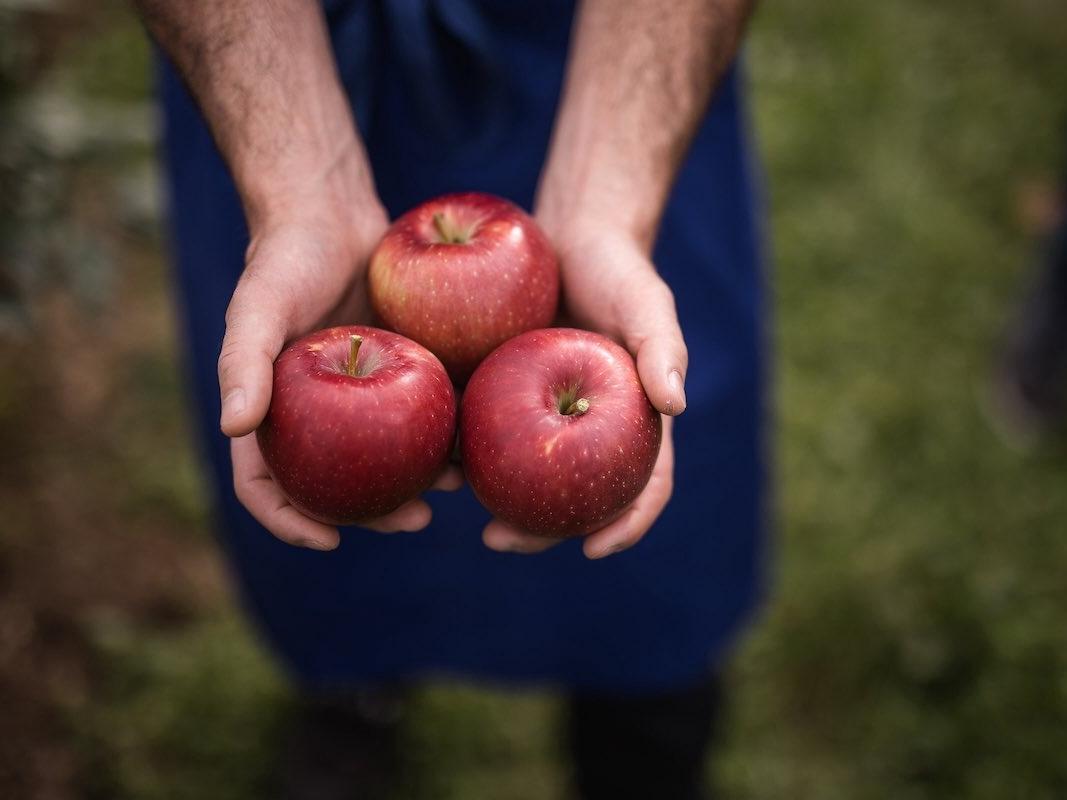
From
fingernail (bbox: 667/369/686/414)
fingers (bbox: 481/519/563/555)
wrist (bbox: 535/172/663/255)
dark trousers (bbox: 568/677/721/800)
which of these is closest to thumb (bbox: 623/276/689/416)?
fingernail (bbox: 667/369/686/414)

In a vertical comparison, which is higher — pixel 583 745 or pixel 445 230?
pixel 445 230

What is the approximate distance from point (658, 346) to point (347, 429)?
430 mm

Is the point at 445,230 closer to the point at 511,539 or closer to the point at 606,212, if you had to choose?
the point at 606,212

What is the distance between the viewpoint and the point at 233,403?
1.25 metres

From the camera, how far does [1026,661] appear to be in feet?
8.76

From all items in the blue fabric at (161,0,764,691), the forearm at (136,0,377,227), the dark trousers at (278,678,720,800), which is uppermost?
the forearm at (136,0,377,227)

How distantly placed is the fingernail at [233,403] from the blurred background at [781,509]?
3.18 ft

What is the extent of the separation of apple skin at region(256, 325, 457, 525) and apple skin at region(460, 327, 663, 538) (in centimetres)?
8

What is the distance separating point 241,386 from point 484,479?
354mm

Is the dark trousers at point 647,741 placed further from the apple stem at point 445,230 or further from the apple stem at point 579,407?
the apple stem at point 445,230

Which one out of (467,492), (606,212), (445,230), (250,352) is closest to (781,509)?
(467,492)

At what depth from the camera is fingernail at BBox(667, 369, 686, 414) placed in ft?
4.30

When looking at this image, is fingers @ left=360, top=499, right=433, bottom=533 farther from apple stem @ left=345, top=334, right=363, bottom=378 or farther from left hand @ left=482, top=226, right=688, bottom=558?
apple stem @ left=345, top=334, right=363, bottom=378

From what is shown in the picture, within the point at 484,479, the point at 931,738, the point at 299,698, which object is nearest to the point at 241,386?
the point at 484,479
